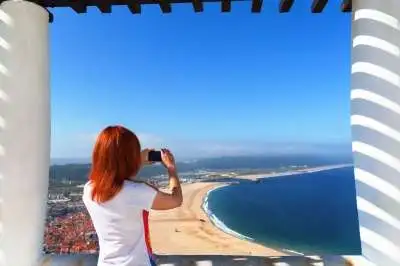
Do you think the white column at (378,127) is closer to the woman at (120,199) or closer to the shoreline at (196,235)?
the woman at (120,199)

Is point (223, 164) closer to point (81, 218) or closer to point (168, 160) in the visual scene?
point (81, 218)

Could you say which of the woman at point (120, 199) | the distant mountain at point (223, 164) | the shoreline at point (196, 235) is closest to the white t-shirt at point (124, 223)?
the woman at point (120, 199)

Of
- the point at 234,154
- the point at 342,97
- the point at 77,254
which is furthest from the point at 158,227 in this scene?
the point at 234,154

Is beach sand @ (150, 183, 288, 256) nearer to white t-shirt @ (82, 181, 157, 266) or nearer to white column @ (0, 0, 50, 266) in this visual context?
white column @ (0, 0, 50, 266)

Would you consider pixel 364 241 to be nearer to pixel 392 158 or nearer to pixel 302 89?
pixel 392 158

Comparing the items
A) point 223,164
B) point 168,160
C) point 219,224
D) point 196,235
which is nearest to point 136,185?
point 168,160

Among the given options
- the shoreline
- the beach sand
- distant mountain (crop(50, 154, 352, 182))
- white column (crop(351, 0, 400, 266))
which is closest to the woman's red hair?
white column (crop(351, 0, 400, 266))

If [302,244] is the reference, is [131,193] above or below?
above
